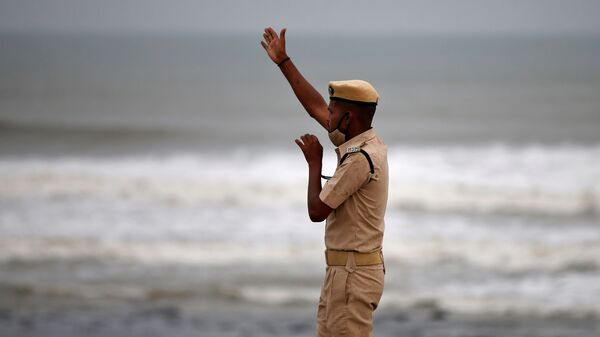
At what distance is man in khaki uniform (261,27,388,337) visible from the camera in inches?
180

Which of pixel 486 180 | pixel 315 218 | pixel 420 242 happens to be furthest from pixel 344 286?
pixel 486 180

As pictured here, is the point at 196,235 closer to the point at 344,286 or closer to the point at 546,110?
the point at 344,286

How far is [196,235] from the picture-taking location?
1369 centimetres

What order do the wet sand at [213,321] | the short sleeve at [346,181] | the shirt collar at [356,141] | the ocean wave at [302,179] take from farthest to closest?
the ocean wave at [302,179]
the wet sand at [213,321]
the shirt collar at [356,141]
the short sleeve at [346,181]

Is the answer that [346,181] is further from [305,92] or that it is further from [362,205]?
[305,92]

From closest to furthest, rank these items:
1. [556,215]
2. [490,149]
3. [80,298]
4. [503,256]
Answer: [80,298], [503,256], [556,215], [490,149]

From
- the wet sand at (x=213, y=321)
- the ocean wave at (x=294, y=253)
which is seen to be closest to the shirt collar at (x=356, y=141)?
the wet sand at (x=213, y=321)

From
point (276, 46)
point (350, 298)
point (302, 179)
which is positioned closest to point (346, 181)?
point (350, 298)

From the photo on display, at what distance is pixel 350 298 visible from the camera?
15.4 ft

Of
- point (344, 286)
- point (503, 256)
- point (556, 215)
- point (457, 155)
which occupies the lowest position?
point (344, 286)

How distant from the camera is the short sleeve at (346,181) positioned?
4555 millimetres

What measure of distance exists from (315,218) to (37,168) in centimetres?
1754

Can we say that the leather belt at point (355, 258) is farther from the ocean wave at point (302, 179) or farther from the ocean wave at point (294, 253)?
the ocean wave at point (302, 179)

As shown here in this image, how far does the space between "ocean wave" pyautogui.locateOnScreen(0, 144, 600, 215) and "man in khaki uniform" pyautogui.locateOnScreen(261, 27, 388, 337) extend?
11.5 m
